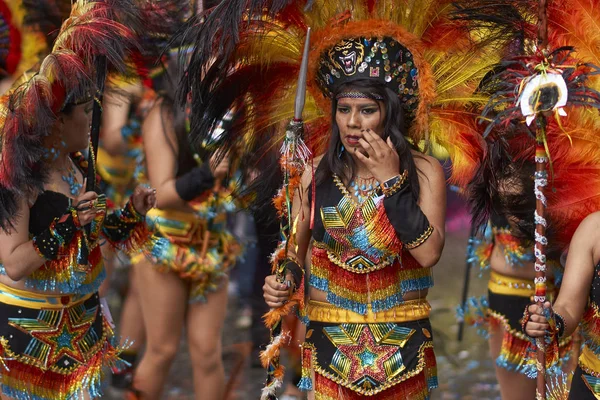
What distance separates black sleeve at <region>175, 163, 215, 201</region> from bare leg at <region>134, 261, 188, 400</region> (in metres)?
0.51

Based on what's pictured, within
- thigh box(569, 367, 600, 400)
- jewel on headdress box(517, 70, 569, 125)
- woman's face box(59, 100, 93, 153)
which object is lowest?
thigh box(569, 367, 600, 400)

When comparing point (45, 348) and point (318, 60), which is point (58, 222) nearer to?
point (45, 348)

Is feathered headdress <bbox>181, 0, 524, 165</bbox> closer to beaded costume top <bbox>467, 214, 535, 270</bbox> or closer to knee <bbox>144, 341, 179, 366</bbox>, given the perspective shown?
beaded costume top <bbox>467, 214, 535, 270</bbox>

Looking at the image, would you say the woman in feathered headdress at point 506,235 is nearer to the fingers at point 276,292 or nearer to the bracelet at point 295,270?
the bracelet at point 295,270

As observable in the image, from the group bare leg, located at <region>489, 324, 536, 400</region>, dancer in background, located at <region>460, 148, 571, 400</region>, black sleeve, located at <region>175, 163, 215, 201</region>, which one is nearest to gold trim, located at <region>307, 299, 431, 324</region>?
dancer in background, located at <region>460, 148, 571, 400</region>

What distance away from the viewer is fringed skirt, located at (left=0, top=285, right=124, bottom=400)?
4809mm

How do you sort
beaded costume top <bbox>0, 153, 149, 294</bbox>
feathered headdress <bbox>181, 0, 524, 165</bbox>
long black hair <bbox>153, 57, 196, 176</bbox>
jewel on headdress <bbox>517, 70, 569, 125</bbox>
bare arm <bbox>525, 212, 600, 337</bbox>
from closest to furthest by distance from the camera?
jewel on headdress <bbox>517, 70, 569, 125</bbox> → bare arm <bbox>525, 212, 600, 337</bbox> → feathered headdress <bbox>181, 0, 524, 165</bbox> → beaded costume top <bbox>0, 153, 149, 294</bbox> → long black hair <bbox>153, 57, 196, 176</bbox>

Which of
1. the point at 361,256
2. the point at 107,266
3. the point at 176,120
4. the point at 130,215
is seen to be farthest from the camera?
the point at 107,266

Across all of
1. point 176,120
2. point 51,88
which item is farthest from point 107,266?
point 51,88

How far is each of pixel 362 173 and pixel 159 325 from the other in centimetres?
205

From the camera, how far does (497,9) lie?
4.16 metres

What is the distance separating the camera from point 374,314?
13.9 ft

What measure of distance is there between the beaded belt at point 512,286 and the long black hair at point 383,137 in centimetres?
155

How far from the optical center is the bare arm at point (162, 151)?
578 centimetres
